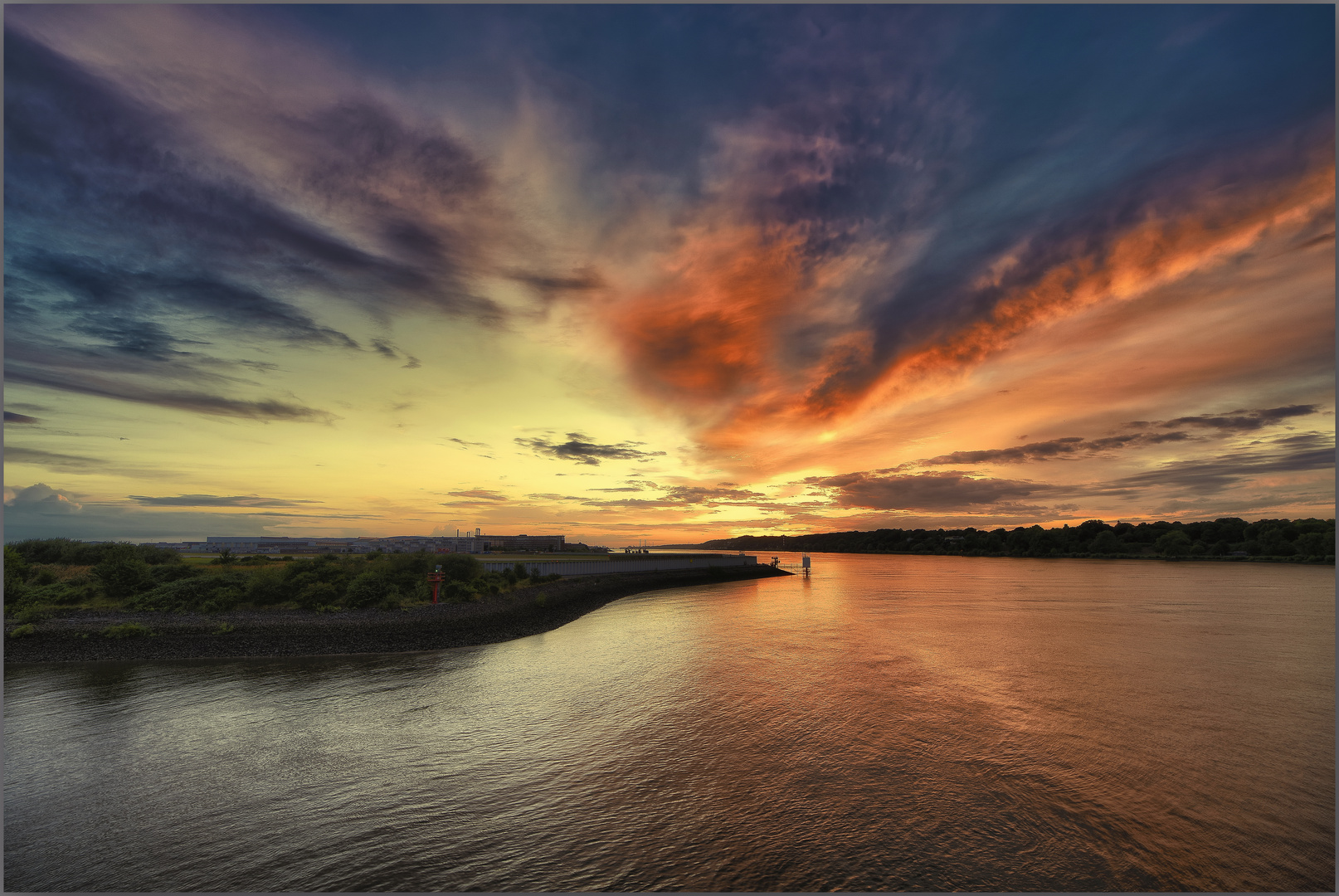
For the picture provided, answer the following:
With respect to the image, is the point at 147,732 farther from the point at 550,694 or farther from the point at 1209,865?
the point at 1209,865

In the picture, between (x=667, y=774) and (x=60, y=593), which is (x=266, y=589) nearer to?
(x=60, y=593)

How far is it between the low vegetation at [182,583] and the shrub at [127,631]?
3.16 m

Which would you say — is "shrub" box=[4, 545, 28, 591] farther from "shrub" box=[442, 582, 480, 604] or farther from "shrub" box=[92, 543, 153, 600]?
"shrub" box=[442, 582, 480, 604]

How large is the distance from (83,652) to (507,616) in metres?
19.1

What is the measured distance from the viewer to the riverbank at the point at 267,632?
23.7 m

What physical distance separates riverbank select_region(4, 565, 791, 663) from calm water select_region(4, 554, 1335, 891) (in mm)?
Result: 1753

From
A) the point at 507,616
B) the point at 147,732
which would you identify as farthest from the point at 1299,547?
the point at 147,732

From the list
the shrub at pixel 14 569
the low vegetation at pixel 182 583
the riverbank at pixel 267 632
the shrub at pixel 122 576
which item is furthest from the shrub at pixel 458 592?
the shrub at pixel 14 569

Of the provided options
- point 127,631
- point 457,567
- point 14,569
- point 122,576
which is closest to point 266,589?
point 127,631

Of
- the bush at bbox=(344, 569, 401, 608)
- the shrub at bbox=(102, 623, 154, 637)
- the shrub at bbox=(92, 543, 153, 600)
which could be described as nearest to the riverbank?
the shrub at bbox=(102, 623, 154, 637)

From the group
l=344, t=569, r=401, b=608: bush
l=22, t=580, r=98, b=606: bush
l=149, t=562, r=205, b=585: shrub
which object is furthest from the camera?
l=344, t=569, r=401, b=608: bush

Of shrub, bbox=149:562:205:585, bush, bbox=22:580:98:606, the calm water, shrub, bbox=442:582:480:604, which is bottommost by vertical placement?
the calm water

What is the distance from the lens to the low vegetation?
94.3 ft

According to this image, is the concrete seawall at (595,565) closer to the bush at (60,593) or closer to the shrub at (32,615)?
the bush at (60,593)
